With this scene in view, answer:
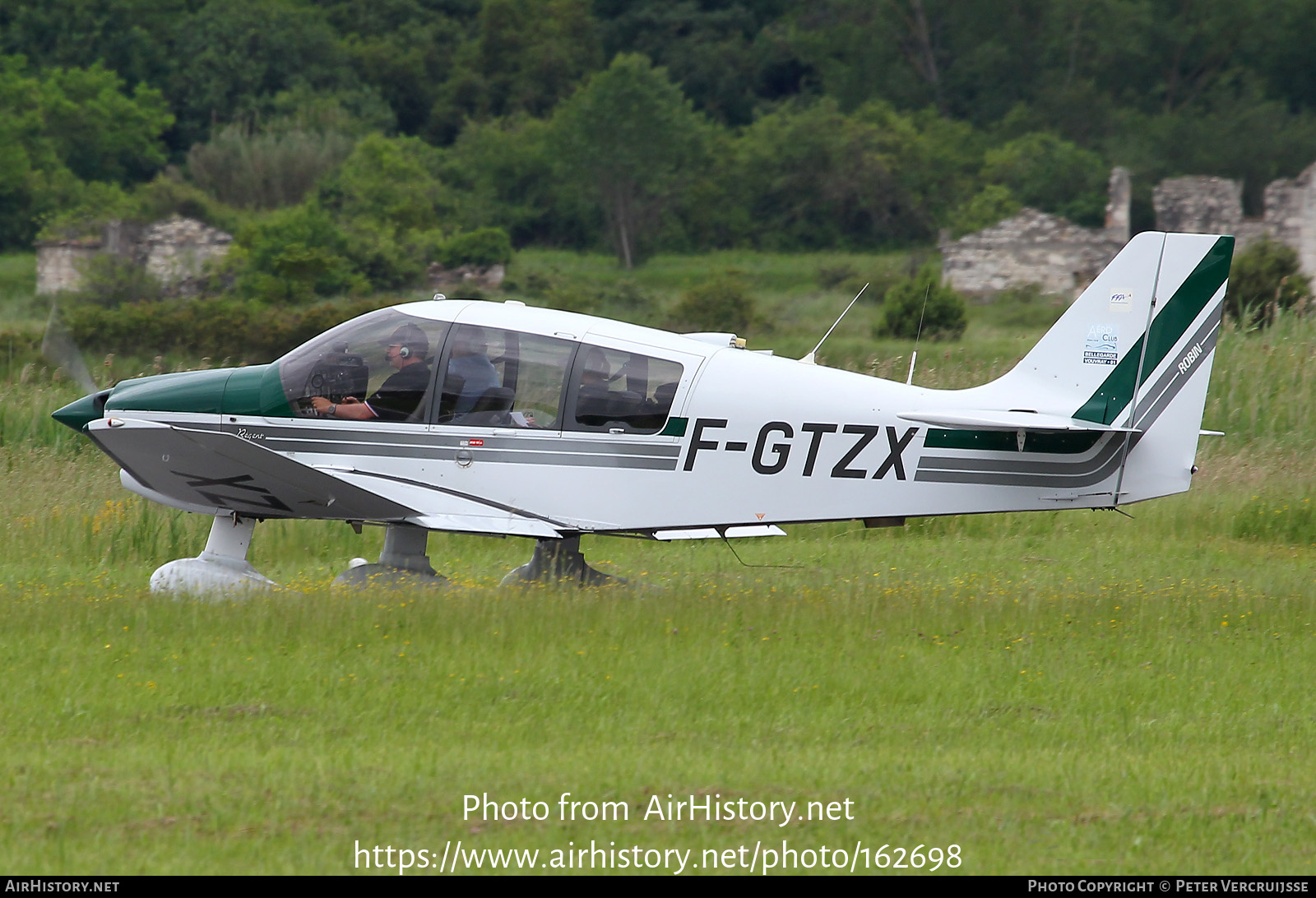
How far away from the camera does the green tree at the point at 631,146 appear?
63.1 meters

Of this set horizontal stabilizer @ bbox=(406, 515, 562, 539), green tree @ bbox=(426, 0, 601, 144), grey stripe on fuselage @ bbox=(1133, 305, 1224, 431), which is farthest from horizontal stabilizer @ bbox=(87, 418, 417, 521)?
green tree @ bbox=(426, 0, 601, 144)

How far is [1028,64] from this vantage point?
7444 centimetres

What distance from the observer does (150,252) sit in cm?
4666

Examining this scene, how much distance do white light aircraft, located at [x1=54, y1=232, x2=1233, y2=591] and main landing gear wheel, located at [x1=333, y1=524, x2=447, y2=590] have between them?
99mm

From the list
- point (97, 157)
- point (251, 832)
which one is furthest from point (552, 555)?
point (97, 157)

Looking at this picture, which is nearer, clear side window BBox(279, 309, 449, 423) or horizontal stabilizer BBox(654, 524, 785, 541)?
horizontal stabilizer BBox(654, 524, 785, 541)

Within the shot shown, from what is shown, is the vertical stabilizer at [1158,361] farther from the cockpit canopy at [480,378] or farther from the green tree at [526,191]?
the green tree at [526,191]

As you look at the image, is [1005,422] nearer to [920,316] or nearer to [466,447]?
[466,447]

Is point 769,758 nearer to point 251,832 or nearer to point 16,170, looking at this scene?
point 251,832

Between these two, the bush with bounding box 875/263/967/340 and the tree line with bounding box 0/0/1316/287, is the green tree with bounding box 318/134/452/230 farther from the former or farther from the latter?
the bush with bounding box 875/263/967/340

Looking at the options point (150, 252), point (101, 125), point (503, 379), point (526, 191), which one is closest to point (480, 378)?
point (503, 379)

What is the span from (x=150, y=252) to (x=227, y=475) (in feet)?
133

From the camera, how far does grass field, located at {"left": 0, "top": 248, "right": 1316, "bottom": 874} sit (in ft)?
17.3

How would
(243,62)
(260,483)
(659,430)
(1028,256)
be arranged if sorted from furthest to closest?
(243,62)
(1028,256)
(260,483)
(659,430)
